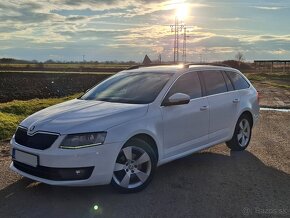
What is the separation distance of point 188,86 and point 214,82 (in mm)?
919

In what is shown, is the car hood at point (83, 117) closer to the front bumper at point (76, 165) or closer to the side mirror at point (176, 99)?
the front bumper at point (76, 165)

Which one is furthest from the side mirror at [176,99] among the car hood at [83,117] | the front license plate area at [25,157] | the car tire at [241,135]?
the car tire at [241,135]

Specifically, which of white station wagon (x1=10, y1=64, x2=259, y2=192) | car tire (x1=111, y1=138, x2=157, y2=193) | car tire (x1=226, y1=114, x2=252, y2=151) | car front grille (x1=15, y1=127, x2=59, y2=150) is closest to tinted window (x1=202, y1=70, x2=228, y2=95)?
white station wagon (x1=10, y1=64, x2=259, y2=192)

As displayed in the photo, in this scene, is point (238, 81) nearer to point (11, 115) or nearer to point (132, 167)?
point (132, 167)

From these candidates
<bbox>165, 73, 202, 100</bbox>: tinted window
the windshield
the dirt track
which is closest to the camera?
the windshield

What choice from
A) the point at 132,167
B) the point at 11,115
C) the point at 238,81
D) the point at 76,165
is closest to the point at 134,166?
the point at 132,167

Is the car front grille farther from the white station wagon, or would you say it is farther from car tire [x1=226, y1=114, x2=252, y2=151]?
car tire [x1=226, y1=114, x2=252, y2=151]

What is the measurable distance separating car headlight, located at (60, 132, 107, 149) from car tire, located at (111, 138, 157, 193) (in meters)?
0.40

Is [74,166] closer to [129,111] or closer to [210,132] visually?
[129,111]

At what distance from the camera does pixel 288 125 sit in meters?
11.9

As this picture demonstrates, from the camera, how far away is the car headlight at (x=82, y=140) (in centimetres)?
529

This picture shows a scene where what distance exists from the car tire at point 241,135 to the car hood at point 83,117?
9.50ft

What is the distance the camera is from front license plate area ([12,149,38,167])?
543 cm

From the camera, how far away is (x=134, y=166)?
587 centimetres
